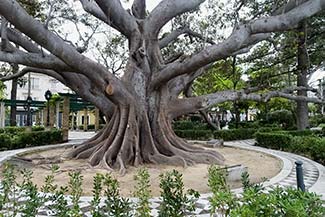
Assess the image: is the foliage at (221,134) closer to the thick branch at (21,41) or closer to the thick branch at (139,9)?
the thick branch at (139,9)

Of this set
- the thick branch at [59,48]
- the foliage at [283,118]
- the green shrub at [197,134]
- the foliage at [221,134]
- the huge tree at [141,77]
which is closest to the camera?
the thick branch at [59,48]

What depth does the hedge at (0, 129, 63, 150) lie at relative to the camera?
41.4ft

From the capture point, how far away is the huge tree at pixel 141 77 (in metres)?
6.56

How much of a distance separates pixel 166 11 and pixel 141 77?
2180 millimetres

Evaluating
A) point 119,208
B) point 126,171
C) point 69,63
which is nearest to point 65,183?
point 126,171

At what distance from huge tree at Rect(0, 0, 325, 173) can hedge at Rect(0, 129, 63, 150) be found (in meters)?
4.51

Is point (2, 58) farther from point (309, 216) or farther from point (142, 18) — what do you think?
point (309, 216)

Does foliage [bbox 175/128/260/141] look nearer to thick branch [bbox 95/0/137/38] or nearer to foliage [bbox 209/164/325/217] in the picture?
thick branch [bbox 95/0/137/38]

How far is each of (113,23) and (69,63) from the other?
272cm

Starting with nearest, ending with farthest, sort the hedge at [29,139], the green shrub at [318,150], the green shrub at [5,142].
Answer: the green shrub at [318,150], the green shrub at [5,142], the hedge at [29,139]

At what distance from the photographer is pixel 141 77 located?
9.41 meters

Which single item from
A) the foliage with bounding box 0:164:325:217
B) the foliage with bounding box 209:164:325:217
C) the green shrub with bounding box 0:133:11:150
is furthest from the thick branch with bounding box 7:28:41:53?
the foliage with bounding box 209:164:325:217

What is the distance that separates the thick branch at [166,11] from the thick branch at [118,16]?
23.4 inches

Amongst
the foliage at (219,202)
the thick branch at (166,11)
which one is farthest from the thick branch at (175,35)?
the foliage at (219,202)
